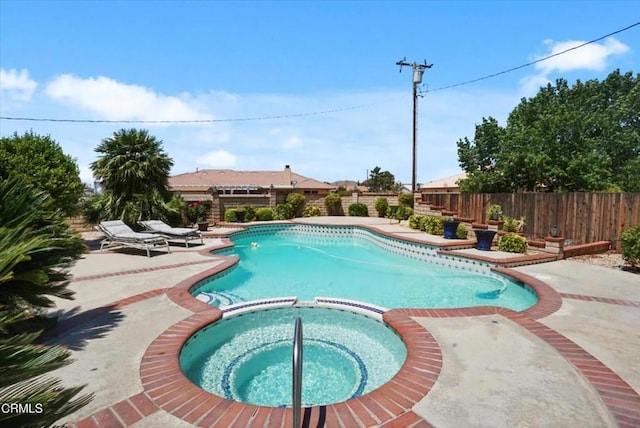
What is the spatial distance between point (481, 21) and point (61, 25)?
13634mm

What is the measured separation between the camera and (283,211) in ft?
70.1

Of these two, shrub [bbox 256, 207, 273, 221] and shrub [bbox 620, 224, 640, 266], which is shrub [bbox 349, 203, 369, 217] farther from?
shrub [bbox 620, 224, 640, 266]

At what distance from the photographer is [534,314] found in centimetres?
502

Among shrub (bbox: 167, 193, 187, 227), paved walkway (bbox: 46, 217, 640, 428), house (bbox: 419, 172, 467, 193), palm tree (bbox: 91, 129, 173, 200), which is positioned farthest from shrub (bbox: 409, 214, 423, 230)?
house (bbox: 419, 172, 467, 193)

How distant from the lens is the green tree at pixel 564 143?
14.7 metres

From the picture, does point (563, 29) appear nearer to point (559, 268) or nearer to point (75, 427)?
point (559, 268)

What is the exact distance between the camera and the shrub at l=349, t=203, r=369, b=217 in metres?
23.5

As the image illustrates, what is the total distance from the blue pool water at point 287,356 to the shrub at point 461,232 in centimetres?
843

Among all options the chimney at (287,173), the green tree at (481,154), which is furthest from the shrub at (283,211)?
the chimney at (287,173)

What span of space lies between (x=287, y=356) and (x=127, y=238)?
7978 millimetres

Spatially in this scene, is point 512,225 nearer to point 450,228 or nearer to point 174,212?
Answer: point 450,228

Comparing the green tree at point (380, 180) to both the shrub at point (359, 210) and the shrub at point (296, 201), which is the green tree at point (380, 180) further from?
the shrub at point (296, 201)

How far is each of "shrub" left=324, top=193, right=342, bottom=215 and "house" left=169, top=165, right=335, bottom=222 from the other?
43 cm

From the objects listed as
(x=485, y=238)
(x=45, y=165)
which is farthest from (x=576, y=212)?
(x=45, y=165)
